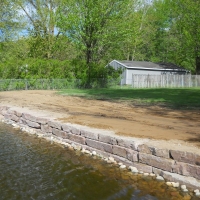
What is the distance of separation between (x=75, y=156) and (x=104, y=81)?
2149cm

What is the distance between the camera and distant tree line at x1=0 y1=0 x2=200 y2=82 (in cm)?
2509

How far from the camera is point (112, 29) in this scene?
2845 cm

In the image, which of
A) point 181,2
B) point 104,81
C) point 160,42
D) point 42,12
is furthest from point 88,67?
point 160,42

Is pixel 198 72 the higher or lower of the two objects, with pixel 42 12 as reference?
lower

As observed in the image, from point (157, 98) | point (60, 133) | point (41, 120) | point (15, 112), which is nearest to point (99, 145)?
point (60, 133)

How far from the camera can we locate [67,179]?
4.99 m

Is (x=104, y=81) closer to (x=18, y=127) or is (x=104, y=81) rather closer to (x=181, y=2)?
(x=181, y=2)

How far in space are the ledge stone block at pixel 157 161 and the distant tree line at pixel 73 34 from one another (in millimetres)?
19819

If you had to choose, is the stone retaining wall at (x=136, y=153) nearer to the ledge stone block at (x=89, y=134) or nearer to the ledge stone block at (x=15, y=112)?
the ledge stone block at (x=89, y=134)

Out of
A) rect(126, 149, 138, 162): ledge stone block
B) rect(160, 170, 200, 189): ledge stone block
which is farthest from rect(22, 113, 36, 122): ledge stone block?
rect(160, 170, 200, 189): ledge stone block

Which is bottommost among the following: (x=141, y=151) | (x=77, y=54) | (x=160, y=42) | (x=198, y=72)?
(x=141, y=151)

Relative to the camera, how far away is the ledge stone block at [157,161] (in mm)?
4858

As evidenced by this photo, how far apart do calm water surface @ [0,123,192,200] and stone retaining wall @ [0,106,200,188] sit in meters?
0.28

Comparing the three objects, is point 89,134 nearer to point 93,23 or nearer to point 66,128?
point 66,128
